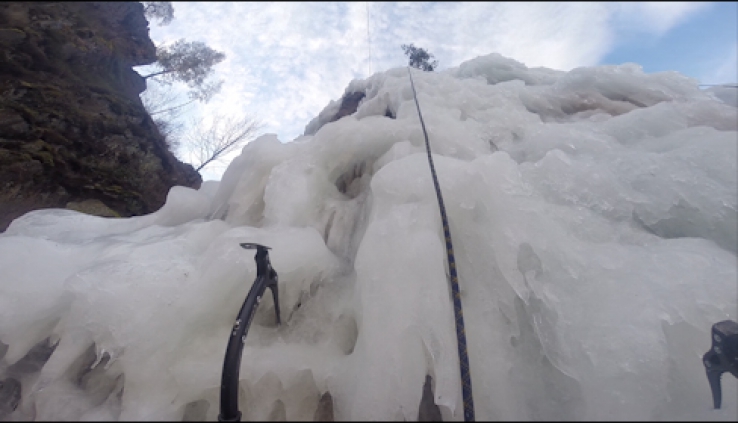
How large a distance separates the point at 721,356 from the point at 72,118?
6.61 metres

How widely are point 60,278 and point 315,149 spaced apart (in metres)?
2.01

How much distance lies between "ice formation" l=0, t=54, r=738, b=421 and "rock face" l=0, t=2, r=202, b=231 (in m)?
1.76

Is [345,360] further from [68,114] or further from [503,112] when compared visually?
[68,114]

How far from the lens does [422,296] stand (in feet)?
4.95

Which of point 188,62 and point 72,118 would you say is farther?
point 188,62

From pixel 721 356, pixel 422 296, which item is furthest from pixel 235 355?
pixel 721 356

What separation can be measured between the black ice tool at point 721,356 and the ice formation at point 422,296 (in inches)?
3.6

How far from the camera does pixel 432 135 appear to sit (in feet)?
10.1

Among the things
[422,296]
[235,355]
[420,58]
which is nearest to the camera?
[235,355]

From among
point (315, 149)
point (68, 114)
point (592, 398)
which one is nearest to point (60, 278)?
point (315, 149)

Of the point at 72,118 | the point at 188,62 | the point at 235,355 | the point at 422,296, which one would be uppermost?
the point at 188,62

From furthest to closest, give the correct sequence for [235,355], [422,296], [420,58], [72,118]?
[420,58] → [72,118] → [422,296] → [235,355]

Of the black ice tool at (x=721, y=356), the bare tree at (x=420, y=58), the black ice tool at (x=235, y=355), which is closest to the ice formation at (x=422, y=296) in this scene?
the black ice tool at (x=721, y=356)

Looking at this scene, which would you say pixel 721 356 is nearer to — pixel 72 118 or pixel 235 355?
pixel 235 355
